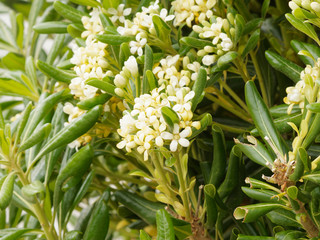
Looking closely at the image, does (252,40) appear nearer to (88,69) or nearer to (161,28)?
(161,28)

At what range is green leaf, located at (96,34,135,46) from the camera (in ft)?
2.39

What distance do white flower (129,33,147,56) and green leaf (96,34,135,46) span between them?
1cm

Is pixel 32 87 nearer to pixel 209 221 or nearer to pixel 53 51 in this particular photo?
pixel 53 51

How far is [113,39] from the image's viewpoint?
737mm

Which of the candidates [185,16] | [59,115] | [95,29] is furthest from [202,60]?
[59,115]

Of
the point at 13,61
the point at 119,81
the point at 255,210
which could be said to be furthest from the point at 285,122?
the point at 13,61

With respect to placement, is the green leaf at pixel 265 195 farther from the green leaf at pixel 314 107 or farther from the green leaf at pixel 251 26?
the green leaf at pixel 251 26

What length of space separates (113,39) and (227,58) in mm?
183

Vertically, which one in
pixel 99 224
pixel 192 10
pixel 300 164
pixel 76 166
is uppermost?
pixel 192 10

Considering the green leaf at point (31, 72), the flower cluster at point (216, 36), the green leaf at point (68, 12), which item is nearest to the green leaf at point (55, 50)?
the green leaf at point (31, 72)

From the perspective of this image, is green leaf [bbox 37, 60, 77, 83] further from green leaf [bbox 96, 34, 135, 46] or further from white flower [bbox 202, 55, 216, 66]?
white flower [bbox 202, 55, 216, 66]

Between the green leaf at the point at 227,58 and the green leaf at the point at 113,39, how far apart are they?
15 centimetres

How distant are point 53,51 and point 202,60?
40 centimetres

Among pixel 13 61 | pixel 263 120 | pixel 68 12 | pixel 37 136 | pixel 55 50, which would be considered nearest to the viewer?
pixel 263 120
